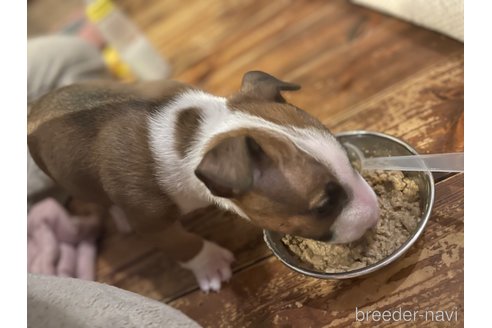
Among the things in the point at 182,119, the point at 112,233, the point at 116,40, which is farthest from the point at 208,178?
the point at 116,40

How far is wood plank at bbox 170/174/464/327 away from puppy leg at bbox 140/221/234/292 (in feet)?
0.45

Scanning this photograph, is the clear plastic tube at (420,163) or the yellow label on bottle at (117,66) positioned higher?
the yellow label on bottle at (117,66)

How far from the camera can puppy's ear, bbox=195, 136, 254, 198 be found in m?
1.45

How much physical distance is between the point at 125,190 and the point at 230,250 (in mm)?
474

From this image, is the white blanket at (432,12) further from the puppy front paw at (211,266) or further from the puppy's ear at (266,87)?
the puppy front paw at (211,266)

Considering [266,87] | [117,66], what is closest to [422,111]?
[266,87]

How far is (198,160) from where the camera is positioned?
1.69 meters

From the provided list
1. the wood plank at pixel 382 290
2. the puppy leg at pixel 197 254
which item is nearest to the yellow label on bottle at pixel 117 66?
the puppy leg at pixel 197 254

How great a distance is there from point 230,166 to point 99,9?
2.00 meters

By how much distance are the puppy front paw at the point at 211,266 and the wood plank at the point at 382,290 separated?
124mm

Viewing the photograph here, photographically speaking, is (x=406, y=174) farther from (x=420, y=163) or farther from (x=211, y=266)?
(x=211, y=266)

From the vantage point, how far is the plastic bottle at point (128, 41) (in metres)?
3.02

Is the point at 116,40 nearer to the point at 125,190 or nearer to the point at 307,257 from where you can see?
the point at 125,190
